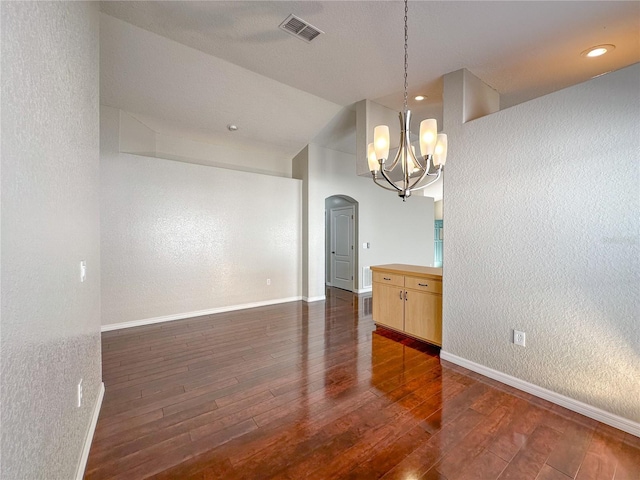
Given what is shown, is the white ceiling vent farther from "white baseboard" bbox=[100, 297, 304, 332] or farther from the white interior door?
the white interior door

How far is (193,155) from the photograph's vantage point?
488cm

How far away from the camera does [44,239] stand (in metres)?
1.09

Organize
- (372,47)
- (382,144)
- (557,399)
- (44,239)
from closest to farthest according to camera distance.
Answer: (44,239)
(382,144)
(557,399)
(372,47)

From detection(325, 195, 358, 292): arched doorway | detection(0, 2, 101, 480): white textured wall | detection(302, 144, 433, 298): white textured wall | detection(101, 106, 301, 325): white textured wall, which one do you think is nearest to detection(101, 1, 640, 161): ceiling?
detection(101, 106, 301, 325): white textured wall

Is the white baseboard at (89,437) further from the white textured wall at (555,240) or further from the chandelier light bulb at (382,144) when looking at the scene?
the white textured wall at (555,240)

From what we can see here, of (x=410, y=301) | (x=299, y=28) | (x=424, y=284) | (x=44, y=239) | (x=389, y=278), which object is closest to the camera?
(x=44, y=239)

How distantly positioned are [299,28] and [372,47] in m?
0.72

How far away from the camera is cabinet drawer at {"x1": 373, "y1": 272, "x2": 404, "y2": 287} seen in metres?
3.60

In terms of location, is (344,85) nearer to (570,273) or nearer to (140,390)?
(570,273)

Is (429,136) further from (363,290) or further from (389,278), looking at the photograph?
(363,290)

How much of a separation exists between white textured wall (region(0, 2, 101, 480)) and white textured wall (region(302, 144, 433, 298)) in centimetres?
396

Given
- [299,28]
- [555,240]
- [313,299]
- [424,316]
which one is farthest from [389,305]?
[299,28]

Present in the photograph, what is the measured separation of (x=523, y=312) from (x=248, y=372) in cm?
256

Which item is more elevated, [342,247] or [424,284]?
[342,247]
